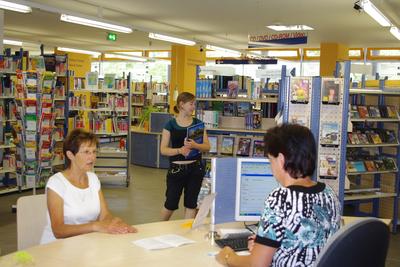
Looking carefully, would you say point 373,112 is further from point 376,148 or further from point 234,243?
point 234,243

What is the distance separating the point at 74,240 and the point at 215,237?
0.81 metres

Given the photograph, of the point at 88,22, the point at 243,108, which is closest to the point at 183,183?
the point at 243,108

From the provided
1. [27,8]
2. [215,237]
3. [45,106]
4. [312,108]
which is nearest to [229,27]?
[27,8]

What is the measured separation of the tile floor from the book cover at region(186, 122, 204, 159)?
1.91m

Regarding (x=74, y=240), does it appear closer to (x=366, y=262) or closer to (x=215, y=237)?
(x=215, y=237)

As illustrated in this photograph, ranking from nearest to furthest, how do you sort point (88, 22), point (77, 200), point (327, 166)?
1. point (77, 200)
2. point (327, 166)
3. point (88, 22)

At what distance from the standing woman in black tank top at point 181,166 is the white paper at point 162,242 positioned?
1.98 meters

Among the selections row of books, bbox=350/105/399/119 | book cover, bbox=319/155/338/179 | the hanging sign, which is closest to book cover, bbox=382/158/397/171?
row of books, bbox=350/105/399/119

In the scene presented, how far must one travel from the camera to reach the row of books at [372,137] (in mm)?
6363

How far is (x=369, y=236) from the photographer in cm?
182

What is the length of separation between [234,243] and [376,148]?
4.74 m

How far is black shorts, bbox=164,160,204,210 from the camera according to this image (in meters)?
4.95

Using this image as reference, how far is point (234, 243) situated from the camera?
2.79m

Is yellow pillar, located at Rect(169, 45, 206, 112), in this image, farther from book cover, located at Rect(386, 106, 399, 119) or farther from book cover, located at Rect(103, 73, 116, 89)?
book cover, located at Rect(386, 106, 399, 119)
